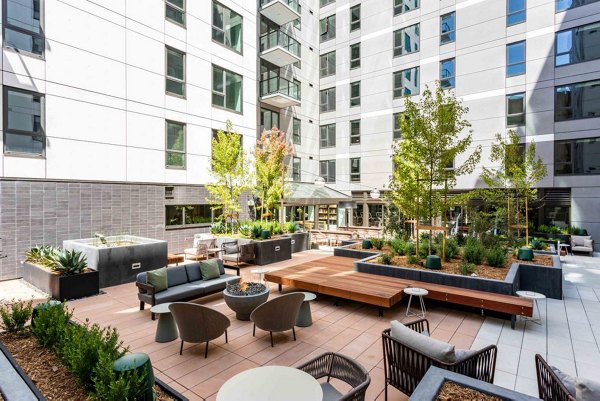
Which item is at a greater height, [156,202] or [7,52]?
[7,52]

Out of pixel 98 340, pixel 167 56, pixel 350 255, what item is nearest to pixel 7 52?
pixel 167 56

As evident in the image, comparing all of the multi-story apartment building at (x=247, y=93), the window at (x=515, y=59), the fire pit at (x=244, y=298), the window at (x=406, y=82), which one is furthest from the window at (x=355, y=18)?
the fire pit at (x=244, y=298)

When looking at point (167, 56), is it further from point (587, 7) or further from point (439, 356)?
point (587, 7)

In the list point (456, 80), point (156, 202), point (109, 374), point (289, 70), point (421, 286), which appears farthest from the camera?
point (289, 70)

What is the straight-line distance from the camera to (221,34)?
1628cm

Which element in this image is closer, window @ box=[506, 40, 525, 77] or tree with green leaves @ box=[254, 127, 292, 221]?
tree with green leaves @ box=[254, 127, 292, 221]

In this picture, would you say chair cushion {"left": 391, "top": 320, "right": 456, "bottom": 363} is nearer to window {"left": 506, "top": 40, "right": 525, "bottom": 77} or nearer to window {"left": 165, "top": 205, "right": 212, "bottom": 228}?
window {"left": 165, "top": 205, "right": 212, "bottom": 228}

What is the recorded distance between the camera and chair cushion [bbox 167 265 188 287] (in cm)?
740

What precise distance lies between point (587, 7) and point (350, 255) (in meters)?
17.5

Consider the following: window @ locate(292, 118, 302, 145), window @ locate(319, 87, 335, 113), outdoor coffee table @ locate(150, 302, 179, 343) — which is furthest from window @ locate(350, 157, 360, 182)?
outdoor coffee table @ locate(150, 302, 179, 343)

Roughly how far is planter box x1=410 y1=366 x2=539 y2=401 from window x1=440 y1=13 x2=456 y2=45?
21124 millimetres

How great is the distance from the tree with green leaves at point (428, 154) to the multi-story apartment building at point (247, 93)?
9362mm

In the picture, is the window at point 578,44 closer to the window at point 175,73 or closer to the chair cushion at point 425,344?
the window at point 175,73

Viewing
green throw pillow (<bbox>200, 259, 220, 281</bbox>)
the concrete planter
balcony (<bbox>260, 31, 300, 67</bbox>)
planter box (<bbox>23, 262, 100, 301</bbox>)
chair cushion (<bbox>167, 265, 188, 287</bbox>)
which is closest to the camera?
the concrete planter
